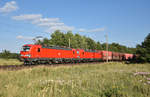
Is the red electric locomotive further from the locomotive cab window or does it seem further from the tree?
the tree

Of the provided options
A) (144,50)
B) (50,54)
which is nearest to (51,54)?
(50,54)

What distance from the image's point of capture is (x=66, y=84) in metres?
9.70

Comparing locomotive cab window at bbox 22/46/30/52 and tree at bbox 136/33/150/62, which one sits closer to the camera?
locomotive cab window at bbox 22/46/30/52

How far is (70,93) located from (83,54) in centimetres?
3608

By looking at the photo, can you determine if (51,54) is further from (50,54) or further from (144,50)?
(144,50)

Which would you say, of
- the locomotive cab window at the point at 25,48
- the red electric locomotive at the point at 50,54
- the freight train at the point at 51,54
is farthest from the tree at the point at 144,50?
the locomotive cab window at the point at 25,48

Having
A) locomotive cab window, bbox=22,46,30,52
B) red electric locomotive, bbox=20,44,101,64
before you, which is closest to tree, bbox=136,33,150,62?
red electric locomotive, bbox=20,44,101,64

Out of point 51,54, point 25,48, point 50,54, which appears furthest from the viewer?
point 51,54

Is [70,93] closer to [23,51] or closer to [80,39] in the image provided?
[23,51]

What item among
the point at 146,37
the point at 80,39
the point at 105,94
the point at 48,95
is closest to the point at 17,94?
the point at 48,95

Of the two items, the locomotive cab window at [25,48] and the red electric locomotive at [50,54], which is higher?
the locomotive cab window at [25,48]

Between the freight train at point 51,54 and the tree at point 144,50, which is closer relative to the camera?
the freight train at point 51,54

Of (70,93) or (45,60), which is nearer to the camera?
(70,93)

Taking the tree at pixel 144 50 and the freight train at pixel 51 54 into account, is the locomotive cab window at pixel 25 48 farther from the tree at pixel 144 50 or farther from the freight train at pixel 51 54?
the tree at pixel 144 50
